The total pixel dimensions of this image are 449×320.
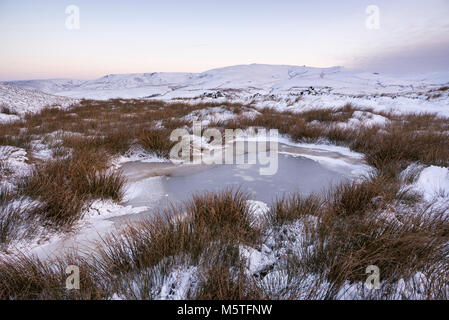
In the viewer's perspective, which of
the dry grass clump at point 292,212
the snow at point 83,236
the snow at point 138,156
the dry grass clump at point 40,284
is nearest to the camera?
the dry grass clump at point 40,284

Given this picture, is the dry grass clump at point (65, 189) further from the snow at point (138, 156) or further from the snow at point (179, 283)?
the snow at point (179, 283)

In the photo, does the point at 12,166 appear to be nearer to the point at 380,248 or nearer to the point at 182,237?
the point at 182,237

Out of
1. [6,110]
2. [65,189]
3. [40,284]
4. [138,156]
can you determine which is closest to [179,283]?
[40,284]

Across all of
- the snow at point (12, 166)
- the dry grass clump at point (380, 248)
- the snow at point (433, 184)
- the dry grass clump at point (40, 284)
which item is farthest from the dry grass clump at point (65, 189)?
the snow at point (433, 184)

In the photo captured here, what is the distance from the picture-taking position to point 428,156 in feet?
9.81

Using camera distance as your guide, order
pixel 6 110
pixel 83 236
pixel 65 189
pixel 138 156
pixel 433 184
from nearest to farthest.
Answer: pixel 83 236
pixel 65 189
pixel 433 184
pixel 138 156
pixel 6 110

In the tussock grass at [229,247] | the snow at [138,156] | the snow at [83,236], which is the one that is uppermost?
the snow at [138,156]

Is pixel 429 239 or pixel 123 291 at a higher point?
pixel 429 239

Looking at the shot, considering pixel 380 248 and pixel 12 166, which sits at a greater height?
pixel 12 166

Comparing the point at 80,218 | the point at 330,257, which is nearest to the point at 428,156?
the point at 330,257

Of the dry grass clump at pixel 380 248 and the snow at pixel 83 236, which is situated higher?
the dry grass clump at pixel 380 248

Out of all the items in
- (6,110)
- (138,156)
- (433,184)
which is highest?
(6,110)

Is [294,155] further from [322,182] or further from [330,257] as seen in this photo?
[330,257]
